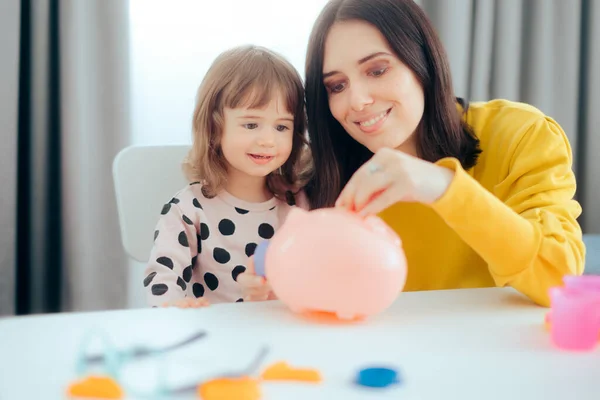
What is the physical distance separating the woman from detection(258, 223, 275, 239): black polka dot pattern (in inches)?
4.6

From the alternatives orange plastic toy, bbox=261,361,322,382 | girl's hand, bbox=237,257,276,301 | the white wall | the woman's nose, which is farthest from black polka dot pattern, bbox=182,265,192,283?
the white wall

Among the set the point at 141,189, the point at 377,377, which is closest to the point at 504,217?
the point at 377,377

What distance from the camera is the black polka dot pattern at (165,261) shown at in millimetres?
1207

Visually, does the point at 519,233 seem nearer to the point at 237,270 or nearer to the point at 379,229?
the point at 379,229

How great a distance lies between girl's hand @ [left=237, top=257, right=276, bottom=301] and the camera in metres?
0.97

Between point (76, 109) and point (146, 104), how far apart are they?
10.3 inches

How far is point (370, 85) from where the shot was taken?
3.93 feet

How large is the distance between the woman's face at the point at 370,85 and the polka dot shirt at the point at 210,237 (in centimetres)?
30

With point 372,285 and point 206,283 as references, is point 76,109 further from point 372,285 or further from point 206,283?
point 372,285

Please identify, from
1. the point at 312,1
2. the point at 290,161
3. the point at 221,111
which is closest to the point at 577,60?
the point at 312,1

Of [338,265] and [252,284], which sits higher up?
[338,265]

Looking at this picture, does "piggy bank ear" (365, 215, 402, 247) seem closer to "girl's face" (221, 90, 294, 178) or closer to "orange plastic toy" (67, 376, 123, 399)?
"orange plastic toy" (67, 376, 123, 399)

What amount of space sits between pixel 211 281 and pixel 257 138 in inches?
12.5

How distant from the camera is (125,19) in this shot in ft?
7.00
